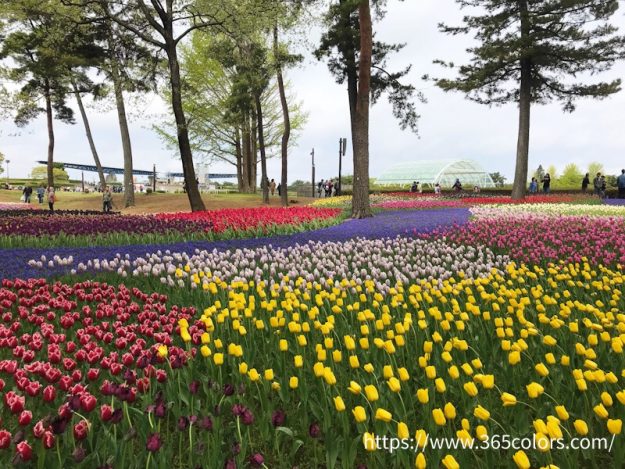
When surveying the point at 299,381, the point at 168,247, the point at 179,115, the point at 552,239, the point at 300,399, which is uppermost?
the point at 179,115

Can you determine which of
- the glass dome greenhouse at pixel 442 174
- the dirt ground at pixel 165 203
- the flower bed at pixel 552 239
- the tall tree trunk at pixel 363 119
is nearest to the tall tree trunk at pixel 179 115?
the tall tree trunk at pixel 363 119

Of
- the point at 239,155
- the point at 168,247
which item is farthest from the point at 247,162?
the point at 168,247

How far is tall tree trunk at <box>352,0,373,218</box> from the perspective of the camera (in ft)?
Answer: 47.3

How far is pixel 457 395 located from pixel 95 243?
378 inches

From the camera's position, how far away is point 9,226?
40.6ft

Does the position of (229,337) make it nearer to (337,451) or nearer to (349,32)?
(337,451)

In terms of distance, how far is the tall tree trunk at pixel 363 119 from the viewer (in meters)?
14.4

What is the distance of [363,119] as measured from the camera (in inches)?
597

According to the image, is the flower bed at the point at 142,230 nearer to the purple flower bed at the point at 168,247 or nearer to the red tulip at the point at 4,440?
the purple flower bed at the point at 168,247

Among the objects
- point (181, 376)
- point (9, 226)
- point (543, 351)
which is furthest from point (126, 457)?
point (9, 226)

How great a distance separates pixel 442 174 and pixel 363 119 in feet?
155

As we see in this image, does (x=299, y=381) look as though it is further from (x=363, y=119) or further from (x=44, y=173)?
(x=44, y=173)

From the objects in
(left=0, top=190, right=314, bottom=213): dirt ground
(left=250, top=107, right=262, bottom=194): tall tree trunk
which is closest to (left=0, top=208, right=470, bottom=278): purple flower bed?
(left=0, top=190, right=314, bottom=213): dirt ground

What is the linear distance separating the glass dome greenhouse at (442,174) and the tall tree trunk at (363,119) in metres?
44.1
